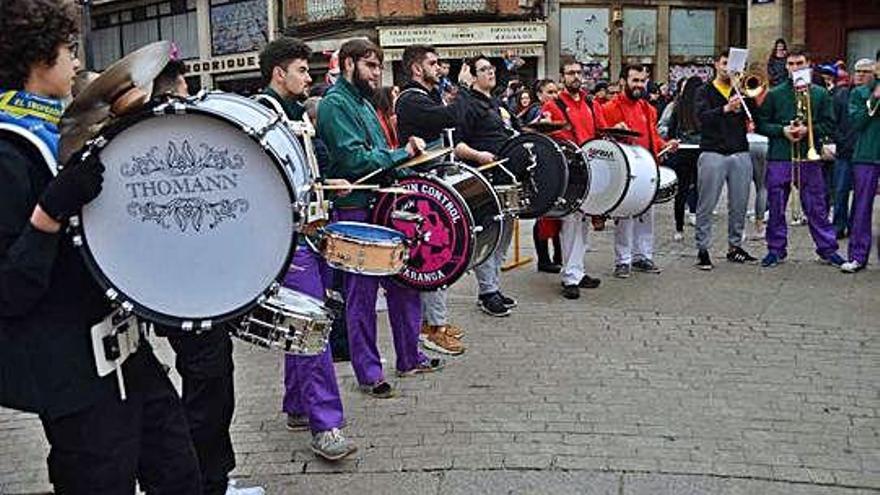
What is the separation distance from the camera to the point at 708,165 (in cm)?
891

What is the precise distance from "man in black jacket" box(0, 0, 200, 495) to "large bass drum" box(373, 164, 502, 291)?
7.57 ft

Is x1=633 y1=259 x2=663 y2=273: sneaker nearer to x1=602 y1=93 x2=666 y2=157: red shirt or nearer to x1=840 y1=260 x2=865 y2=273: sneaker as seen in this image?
x1=602 y1=93 x2=666 y2=157: red shirt

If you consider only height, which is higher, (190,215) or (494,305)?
(190,215)

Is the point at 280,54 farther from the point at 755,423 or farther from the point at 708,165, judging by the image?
the point at 708,165

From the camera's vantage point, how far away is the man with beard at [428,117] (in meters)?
5.98

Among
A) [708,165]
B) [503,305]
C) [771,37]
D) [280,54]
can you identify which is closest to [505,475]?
[280,54]

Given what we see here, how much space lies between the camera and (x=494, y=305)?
23.8 ft

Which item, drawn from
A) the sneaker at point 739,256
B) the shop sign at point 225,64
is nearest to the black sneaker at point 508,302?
the sneaker at point 739,256

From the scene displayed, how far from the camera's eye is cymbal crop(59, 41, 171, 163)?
2479mm

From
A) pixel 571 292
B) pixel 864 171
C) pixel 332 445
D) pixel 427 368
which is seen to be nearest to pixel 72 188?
pixel 332 445

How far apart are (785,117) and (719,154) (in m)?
0.69

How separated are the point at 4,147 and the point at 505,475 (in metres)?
2.57

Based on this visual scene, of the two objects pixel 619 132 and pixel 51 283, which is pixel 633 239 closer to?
pixel 619 132

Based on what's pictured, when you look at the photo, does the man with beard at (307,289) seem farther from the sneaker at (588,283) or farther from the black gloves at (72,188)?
the sneaker at (588,283)
